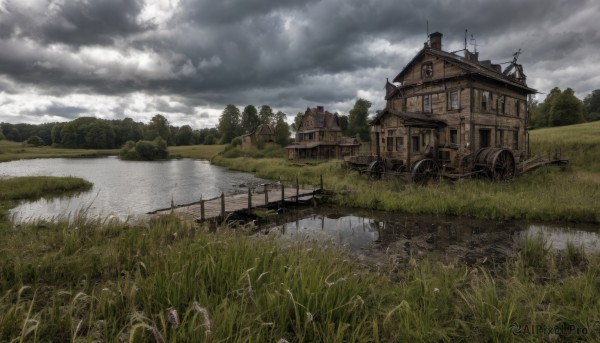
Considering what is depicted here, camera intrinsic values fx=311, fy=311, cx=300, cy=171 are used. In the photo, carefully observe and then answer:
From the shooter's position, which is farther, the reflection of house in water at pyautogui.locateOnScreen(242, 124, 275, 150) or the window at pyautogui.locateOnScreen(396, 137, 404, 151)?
the reflection of house in water at pyautogui.locateOnScreen(242, 124, 275, 150)

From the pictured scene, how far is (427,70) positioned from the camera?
89.7ft

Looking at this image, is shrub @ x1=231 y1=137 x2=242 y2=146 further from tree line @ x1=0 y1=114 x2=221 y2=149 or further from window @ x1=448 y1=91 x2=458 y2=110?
window @ x1=448 y1=91 x2=458 y2=110

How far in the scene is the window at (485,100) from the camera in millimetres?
25706

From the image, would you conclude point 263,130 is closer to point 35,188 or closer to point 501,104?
point 35,188

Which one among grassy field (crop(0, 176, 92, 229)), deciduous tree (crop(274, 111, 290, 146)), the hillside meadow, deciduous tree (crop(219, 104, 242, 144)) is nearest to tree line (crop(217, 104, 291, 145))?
deciduous tree (crop(219, 104, 242, 144))

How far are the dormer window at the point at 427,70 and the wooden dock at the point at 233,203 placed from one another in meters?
14.5

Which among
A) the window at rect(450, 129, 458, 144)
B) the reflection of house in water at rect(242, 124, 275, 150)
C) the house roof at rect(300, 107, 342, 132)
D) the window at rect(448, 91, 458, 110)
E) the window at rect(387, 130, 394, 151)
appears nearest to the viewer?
the window at rect(448, 91, 458, 110)

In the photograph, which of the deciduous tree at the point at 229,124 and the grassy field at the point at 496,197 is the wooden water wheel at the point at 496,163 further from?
the deciduous tree at the point at 229,124

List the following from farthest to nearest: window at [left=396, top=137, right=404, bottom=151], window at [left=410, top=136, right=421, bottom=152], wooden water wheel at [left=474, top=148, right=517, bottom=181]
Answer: window at [left=396, top=137, right=404, bottom=151] < window at [left=410, top=136, right=421, bottom=152] < wooden water wheel at [left=474, top=148, right=517, bottom=181]

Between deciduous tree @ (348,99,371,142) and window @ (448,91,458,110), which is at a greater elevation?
deciduous tree @ (348,99,371,142)

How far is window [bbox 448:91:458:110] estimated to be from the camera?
25.6 metres

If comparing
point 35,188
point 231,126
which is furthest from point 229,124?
point 35,188

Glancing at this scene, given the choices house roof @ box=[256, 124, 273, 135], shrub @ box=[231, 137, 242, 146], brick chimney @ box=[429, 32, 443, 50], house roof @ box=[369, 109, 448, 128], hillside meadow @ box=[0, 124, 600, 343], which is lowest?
hillside meadow @ box=[0, 124, 600, 343]

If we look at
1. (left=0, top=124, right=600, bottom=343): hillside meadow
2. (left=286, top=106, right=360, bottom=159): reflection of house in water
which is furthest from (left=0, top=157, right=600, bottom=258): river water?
(left=286, top=106, right=360, bottom=159): reflection of house in water
